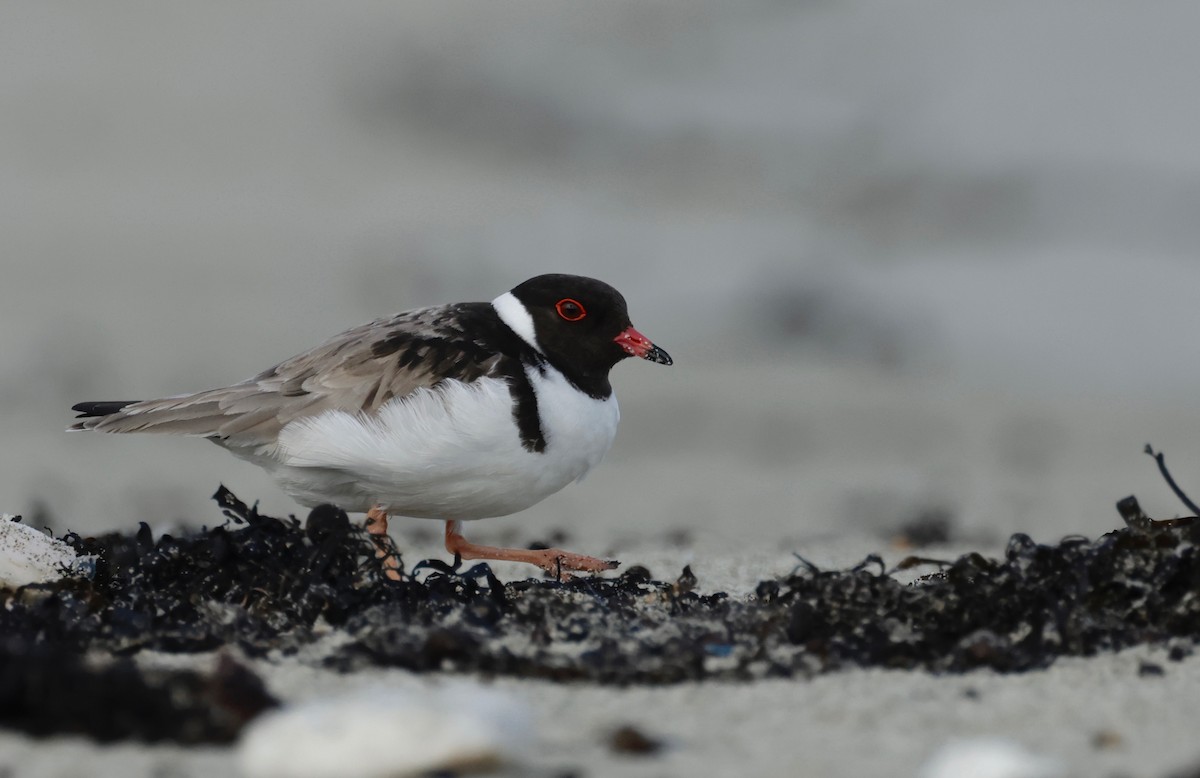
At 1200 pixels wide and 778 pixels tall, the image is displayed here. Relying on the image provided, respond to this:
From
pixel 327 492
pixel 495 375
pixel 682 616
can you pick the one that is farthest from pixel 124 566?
pixel 682 616

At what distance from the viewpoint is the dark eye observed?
6.35 metres

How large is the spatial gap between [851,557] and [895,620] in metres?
2.49

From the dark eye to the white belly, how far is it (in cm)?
44

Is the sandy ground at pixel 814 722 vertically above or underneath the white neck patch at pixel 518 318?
underneath

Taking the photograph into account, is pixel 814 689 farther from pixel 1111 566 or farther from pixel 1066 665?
pixel 1111 566

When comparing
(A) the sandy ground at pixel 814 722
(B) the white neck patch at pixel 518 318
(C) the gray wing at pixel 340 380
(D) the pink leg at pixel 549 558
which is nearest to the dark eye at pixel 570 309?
(B) the white neck patch at pixel 518 318

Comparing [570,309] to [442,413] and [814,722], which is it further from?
[814,722]

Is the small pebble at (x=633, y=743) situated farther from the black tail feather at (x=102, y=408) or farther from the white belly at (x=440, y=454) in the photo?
the black tail feather at (x=102, y=408)

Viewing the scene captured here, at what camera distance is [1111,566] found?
4320mm

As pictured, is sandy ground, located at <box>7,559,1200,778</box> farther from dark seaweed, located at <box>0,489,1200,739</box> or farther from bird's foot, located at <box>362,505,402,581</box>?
bird's foot, located at <box>362,505,402,581</box>

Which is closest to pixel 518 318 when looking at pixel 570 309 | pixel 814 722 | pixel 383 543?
pixel 570 309

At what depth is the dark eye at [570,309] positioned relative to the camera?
635 centimetres

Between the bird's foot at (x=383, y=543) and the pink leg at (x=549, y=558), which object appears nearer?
the bird's foot at (x=383, y=543)

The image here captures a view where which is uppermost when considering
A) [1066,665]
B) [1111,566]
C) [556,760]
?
[1111,566]
